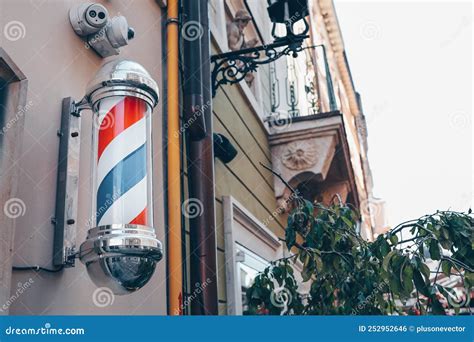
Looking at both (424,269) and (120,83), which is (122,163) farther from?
(424,269)

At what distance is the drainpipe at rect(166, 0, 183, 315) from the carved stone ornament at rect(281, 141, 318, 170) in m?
2.79

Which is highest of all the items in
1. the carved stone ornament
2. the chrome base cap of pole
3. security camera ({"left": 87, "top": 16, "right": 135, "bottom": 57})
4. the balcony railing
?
the balcony railing

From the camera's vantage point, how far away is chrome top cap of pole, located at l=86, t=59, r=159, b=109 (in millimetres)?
1847

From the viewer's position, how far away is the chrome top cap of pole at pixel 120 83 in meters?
1.85

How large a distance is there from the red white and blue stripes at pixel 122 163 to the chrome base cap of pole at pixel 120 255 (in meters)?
0.04

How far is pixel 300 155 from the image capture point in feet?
20.3

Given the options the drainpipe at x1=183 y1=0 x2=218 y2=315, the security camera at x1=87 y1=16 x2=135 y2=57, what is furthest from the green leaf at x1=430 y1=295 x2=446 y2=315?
the security camera at x1=87 y1=16 x2=135 y2=57

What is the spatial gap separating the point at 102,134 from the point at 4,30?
58 cm

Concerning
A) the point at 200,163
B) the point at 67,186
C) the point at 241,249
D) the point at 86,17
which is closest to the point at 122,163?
the point at 67,186

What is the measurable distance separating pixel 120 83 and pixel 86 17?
0.78 meters

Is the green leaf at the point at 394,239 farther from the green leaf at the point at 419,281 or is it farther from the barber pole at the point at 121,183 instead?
the barber pole at the point at 121,183

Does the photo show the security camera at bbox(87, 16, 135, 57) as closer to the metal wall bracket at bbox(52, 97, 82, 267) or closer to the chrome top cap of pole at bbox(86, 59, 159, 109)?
the metal wall bracket at bbox(52, 97, 82, 267)

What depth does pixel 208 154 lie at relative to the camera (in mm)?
3658

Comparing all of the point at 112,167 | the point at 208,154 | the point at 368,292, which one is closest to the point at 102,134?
the point at 112,167
